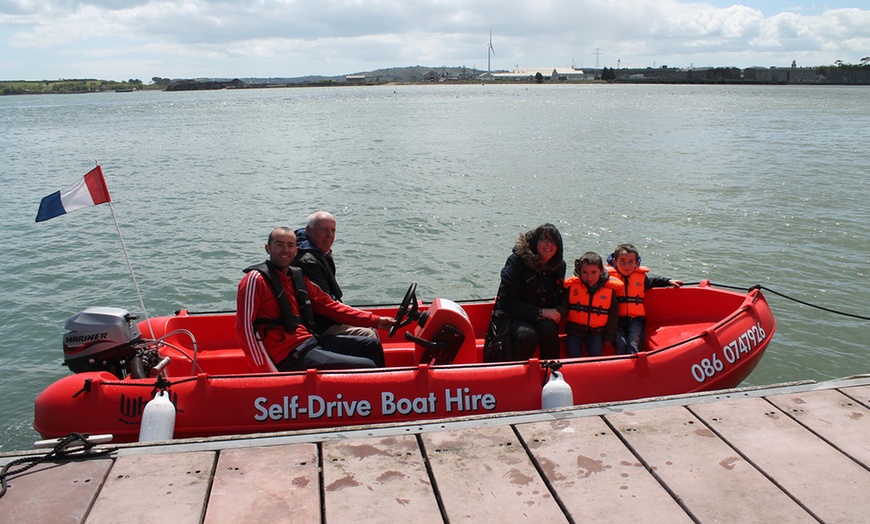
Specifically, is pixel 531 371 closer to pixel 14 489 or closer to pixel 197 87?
pixel 14 489

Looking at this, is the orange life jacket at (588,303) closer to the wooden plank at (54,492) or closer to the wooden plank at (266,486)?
the wooden plank at (266,486)

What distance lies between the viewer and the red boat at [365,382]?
15.6 ft

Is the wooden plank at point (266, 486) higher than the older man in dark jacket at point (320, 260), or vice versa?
the older man in dark jacket at point (320, 260)

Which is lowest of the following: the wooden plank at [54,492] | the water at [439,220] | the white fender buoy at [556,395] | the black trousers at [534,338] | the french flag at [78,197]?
the water at [439,220]

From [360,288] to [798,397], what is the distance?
712 centimetres

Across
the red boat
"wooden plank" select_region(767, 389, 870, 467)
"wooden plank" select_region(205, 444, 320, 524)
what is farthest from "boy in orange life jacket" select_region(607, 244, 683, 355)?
"wooden plank" select_region(205, 444, 320, 524)

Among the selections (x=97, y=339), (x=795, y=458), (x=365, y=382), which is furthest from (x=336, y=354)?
(x=795, y=458)

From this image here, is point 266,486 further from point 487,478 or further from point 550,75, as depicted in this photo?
point 550,75

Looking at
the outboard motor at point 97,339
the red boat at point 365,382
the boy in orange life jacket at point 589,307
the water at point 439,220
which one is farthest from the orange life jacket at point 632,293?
the outboard motor at point 97,339

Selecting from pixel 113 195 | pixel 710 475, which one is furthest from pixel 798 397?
pixel 113 195

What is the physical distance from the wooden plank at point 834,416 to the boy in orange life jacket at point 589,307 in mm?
1670

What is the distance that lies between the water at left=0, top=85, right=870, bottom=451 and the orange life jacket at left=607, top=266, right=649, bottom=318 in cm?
233

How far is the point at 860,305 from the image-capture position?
9.27 meters

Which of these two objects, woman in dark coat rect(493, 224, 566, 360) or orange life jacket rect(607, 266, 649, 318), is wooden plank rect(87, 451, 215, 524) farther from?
orange life jacket rect(607, 266, 649, 318)
